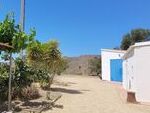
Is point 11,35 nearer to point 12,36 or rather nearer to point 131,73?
point 12,36

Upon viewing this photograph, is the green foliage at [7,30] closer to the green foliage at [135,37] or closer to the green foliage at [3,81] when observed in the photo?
the green foliage at [3,81]

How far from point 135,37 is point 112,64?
2460 centimetres

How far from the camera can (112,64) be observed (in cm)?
4328

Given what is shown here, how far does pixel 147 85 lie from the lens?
19.7m

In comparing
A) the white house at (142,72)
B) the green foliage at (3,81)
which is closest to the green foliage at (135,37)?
the white house at (142,72)

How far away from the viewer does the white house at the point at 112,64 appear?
41.7 metres

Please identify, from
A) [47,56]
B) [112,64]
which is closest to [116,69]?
[112,64]

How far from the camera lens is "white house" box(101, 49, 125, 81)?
41719 millimetres

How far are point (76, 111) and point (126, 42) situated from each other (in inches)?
2045

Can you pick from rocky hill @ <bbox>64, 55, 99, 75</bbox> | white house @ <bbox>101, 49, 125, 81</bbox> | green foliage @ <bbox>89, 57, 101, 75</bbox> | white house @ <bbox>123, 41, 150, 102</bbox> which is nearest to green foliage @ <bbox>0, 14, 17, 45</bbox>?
white house @ <bbox>123, 41, 150, 102</bbox>

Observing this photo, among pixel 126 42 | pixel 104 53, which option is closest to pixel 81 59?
pixel 126 42

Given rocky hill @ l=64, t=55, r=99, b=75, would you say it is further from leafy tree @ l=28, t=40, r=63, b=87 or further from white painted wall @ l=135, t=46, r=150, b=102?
white painted wall @ l=135, t=46, r=150, b=102

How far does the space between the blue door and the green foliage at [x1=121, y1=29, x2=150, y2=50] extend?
77.8ft

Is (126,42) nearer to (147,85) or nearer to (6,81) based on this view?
(147,85)
